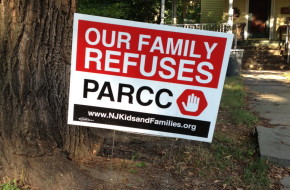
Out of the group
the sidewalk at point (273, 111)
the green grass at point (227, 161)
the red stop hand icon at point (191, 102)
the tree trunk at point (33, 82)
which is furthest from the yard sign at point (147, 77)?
the sidewalk at point (273, 111)

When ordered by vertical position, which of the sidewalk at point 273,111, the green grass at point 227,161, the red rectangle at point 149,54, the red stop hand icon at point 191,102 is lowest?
the green grass at point 227,161

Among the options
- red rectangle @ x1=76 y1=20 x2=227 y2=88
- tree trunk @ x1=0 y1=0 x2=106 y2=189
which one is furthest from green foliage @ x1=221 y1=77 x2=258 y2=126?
tree trunk @ x1=0 y1=0 x2=106 y2=189

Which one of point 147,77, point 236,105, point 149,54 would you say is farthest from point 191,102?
point 236,105

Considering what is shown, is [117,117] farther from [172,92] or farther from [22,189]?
[22,189]

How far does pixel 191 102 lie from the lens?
327cm

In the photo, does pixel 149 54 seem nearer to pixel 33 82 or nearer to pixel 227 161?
pixel 33 82

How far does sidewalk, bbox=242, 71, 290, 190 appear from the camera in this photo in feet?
15.1

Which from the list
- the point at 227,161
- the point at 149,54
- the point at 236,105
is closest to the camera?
the point at 149,54

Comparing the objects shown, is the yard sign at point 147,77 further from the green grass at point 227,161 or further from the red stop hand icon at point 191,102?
the green grass at point 227,161

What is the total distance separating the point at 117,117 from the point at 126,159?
0.84m

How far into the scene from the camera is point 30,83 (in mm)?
3203

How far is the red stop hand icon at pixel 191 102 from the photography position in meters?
3.26

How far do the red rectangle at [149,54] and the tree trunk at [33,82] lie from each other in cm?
27

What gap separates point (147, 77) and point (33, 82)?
36.9 inches
